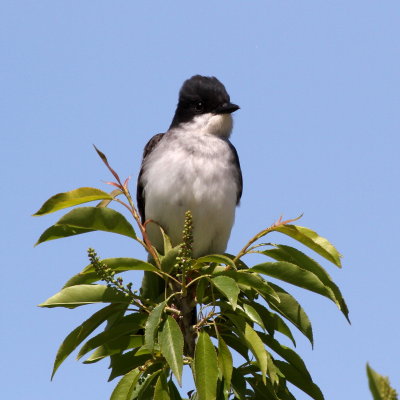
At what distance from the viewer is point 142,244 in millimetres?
2920

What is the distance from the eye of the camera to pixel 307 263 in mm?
2770

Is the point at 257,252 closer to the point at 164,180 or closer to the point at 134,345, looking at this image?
the point at 134,345

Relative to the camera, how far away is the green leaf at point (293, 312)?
268cm

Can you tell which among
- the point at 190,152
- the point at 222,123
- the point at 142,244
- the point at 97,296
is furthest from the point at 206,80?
the point at 97,296

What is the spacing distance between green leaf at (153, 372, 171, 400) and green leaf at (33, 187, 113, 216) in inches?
32.7

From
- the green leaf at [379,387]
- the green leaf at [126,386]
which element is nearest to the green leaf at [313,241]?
the green leaf at [126,386]

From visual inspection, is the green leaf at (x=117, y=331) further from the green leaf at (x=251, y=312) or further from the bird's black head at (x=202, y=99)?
the bird's black head at (x=202, y=99)

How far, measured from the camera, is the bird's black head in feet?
16.2

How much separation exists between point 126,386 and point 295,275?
2.78 ft

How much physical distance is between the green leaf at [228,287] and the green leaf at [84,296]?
0.45 metres

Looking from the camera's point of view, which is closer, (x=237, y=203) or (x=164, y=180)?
(x=164, y=180)

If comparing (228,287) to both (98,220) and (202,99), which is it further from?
(202,99)

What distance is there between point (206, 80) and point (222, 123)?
1.34ft

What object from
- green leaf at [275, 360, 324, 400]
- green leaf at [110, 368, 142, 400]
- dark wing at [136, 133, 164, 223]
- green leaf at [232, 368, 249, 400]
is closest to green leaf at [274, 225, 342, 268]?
green leaf at [275, 360, 324, 400]
